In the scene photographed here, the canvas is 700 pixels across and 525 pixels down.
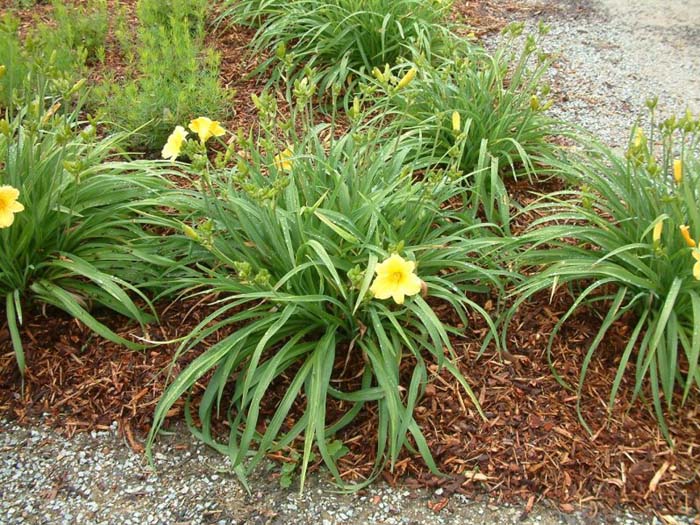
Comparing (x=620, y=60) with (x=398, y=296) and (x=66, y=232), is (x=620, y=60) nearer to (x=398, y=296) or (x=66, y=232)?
(x=398, y=296)

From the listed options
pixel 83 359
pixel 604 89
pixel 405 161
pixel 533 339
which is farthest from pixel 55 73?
pixel 604 89

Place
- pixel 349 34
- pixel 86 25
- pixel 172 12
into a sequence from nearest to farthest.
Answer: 1. pixel 349 34
2. pixel 86 25
3. pixel 172 12

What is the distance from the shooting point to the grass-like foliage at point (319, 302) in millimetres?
2494

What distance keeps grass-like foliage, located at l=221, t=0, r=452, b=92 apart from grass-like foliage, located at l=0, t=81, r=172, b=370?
58.6 inches

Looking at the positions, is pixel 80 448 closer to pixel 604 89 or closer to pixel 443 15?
pixel 443 15

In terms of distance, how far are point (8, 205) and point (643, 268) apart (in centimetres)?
224

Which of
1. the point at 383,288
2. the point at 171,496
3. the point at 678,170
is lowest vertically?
the point at 171,496

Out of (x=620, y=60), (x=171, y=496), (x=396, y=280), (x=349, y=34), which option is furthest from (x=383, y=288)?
(x=620, y=60)

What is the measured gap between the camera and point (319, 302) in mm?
2641

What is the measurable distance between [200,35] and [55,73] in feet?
6.27

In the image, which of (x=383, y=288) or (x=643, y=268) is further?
(x=643, y=268)

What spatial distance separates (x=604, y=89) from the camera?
4.51m

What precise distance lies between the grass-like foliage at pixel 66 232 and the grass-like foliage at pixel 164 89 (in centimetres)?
53

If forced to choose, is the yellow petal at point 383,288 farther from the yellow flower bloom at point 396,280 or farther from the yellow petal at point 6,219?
the yellow petal at point 6,219
